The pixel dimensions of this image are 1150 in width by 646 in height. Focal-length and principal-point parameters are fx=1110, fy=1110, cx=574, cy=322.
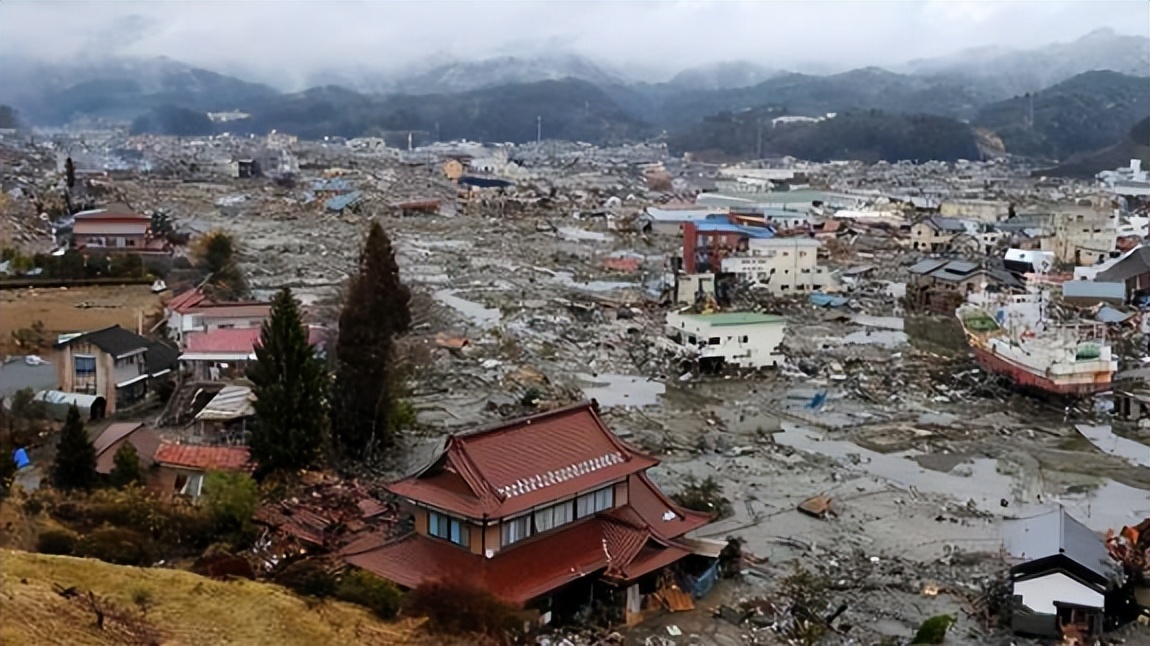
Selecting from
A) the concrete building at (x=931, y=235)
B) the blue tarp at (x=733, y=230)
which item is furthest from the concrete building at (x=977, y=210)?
the blue tarp at (x=733, y=230)

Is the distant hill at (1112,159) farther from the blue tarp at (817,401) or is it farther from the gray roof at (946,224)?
the blue tarp at (817,401)

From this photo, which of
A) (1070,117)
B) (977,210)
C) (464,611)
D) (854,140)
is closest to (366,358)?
(464,611)

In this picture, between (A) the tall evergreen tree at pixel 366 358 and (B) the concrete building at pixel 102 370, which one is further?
(B) the concrete building at pixel 102 370

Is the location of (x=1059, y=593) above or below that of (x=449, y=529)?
below

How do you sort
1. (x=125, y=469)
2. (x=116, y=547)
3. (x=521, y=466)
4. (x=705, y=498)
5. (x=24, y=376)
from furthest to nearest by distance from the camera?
1. (x=24, y=376)
2. (x=705, y=498)
3. (x=125, y=469)
4. (x=521, y=466)
5. (x=116, y=547)

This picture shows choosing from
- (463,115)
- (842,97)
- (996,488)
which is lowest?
(996,488)

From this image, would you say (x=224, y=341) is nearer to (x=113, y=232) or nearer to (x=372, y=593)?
(x=372, y=593)

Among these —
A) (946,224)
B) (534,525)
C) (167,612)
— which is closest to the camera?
(167,612)
